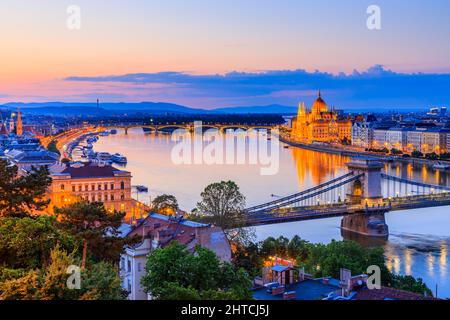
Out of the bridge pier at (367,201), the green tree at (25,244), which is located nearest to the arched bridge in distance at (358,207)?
the bridge pier at (367,201)

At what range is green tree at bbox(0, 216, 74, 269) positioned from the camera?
4.84 meters

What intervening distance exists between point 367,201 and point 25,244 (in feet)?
42.3

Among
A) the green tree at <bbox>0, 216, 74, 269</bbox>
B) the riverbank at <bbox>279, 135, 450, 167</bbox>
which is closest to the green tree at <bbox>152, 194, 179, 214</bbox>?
the green tree at <bbox>0, 216, 74, 269</bbox>

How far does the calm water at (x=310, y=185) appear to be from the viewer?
12062mm

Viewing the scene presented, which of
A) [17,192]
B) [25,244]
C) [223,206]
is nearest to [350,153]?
[223,206]

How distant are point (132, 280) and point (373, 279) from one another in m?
2.83

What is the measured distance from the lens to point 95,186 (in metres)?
17.0

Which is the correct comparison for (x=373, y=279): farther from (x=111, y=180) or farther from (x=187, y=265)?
(x=111, y=180)

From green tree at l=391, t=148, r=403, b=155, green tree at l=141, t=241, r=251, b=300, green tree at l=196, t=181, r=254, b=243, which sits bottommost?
green tree at l=391, t=148, r=403, b=155

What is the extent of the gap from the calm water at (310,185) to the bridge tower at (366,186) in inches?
30.3

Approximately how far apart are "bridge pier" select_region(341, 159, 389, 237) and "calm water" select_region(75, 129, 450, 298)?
1.22 feet

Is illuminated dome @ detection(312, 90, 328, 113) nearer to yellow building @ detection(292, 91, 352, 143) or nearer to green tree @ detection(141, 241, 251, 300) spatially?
yellow building @ detection(292, 91, 352, 143)

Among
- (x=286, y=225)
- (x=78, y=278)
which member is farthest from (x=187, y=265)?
(x=286, y=225)

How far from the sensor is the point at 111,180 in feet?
56.3
